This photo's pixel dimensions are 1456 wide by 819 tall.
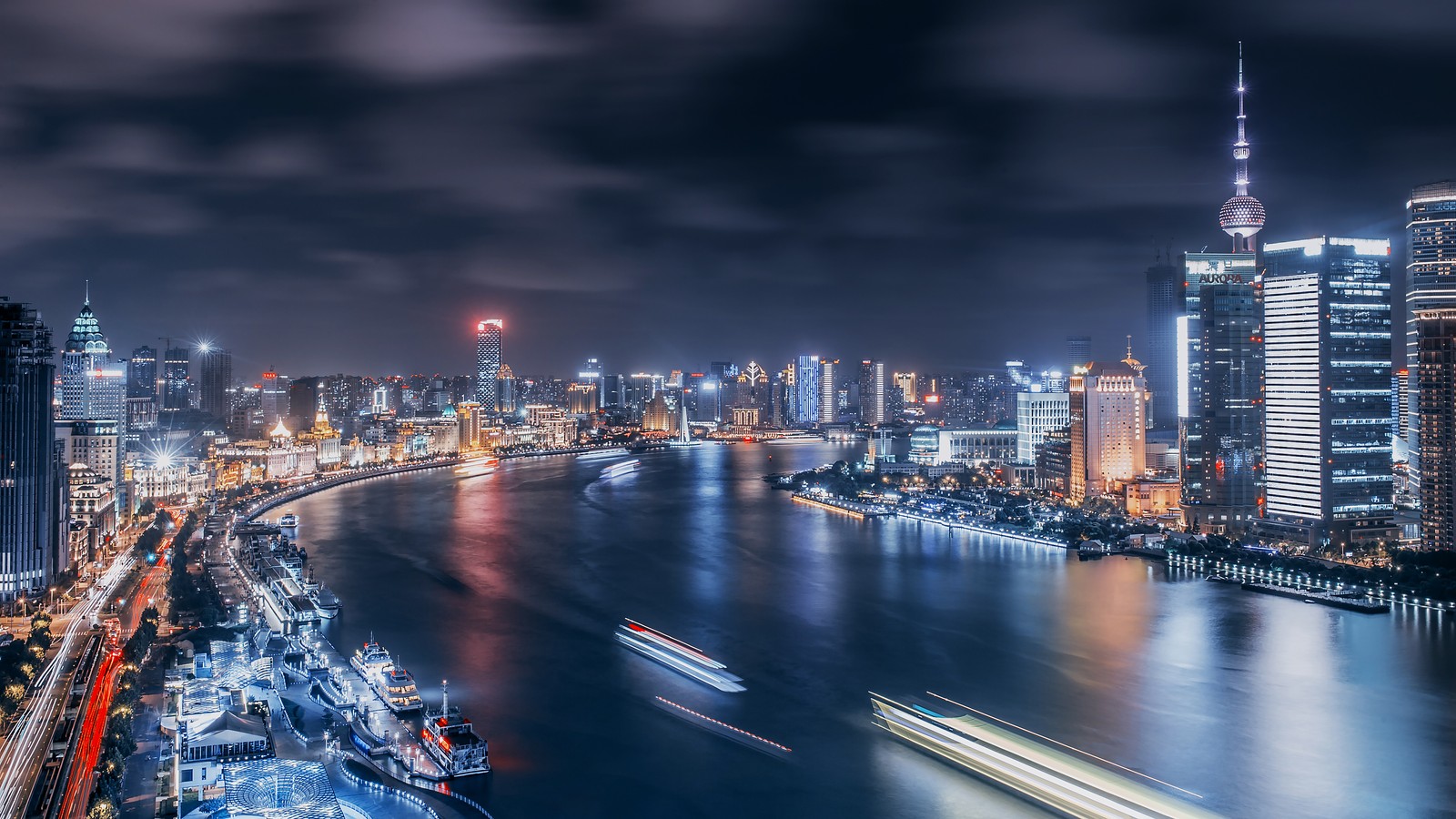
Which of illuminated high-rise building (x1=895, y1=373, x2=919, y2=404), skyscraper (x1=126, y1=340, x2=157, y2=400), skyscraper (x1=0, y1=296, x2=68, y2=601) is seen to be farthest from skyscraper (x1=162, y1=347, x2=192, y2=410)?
illuminated high-rise building (x1=895, y1=373, x2=919, y2=404)

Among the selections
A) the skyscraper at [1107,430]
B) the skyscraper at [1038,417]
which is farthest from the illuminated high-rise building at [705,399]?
the skyscraper at [1107,430]

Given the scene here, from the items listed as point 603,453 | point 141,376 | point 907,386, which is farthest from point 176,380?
point 907,386

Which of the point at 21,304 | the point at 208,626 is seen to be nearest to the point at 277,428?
the point at 21,304

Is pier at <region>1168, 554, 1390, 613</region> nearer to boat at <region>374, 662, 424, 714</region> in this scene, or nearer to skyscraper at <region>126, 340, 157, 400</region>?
boat at <region>374, 662, 424, 714</region>

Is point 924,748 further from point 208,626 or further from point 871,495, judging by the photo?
point 871,495

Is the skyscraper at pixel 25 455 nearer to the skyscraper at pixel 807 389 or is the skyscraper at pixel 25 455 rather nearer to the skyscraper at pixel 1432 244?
the skyscraper at pixel 1432 244
